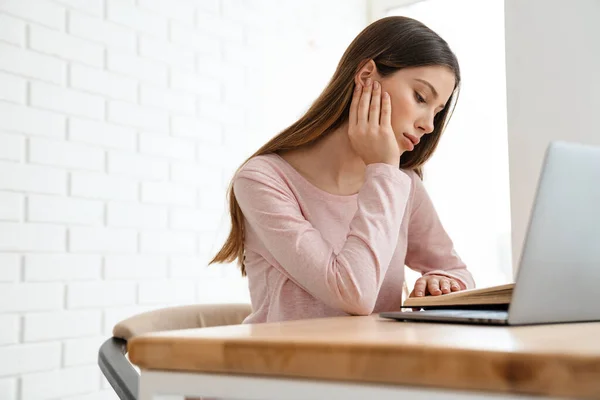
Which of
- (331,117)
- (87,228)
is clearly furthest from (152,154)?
(331,117)

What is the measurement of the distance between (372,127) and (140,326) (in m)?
0.59

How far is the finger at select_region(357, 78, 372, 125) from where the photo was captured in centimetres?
141

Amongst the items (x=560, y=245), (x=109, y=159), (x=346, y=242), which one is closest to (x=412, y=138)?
(x=346, y=242)

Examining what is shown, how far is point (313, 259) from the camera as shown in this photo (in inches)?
46.6

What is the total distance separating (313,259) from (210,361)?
0.62m

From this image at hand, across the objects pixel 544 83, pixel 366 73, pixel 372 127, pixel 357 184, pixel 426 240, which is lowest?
pixel 426 240

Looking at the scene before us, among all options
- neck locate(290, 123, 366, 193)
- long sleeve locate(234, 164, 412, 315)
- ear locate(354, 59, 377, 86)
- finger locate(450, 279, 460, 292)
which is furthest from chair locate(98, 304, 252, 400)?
ear locate(354, 59, 377, 86)

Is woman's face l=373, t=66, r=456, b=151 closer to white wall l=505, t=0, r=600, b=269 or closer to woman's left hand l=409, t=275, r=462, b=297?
woman's left hand l=409, t=275, r=462, b=297

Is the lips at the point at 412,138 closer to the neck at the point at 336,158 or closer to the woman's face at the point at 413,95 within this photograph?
the woman's face at the point at 413,95

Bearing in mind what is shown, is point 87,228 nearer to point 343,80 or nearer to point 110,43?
point 110,43

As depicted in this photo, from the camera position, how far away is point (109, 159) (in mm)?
2307

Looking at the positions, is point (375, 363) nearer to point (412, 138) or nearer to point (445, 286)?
point (445, 286)

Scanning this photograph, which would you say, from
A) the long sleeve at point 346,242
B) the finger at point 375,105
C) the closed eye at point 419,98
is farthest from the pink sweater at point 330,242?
the closed eye at point 419,98

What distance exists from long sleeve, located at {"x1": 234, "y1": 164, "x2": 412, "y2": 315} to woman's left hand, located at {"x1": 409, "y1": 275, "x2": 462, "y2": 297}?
0.12 meters
